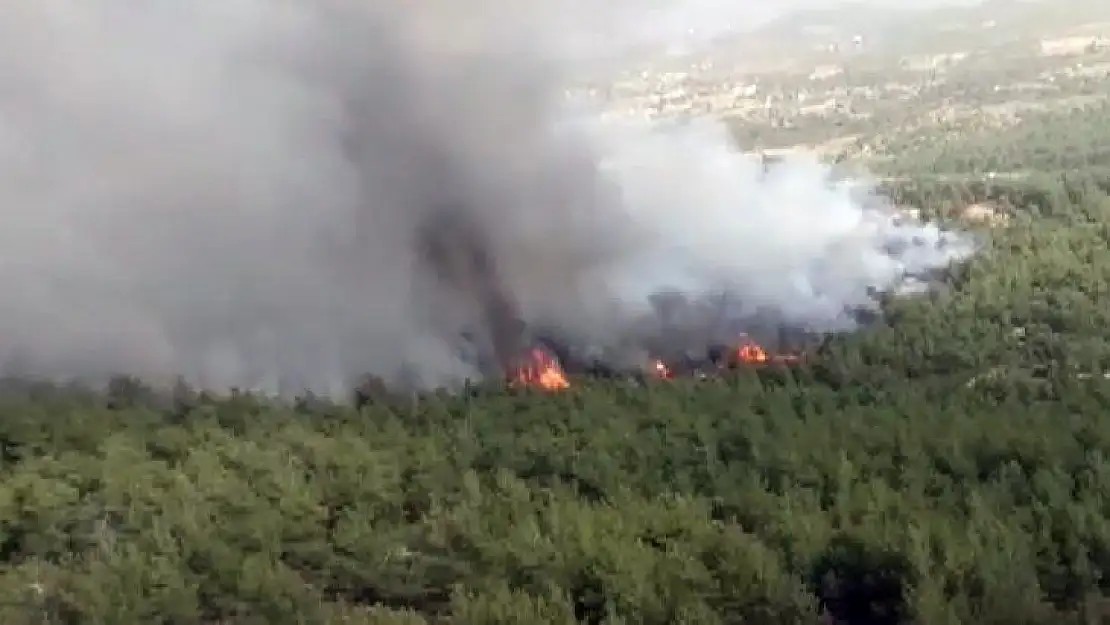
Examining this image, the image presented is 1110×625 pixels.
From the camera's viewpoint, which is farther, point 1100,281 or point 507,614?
point 1100,281

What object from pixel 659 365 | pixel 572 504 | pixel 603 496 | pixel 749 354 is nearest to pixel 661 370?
pixel 659 365

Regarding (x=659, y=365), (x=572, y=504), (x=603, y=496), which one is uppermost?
(x=572, y=504)

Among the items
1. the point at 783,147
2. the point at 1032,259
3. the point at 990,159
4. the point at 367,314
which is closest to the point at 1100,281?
the point at 1032,259

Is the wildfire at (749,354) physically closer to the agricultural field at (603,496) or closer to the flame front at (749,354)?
the flame front at (749,354)

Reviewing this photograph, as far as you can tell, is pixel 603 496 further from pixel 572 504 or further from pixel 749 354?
pixel 749 354

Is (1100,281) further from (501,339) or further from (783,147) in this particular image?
(783,147)
